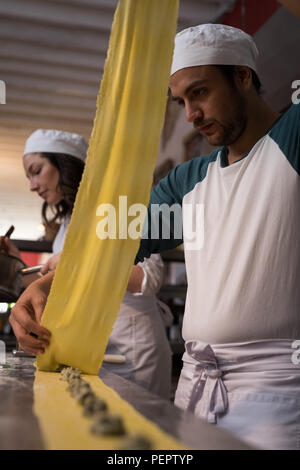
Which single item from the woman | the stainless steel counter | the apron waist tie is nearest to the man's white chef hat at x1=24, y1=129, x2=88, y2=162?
the woman

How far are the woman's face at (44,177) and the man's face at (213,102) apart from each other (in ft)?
3.23

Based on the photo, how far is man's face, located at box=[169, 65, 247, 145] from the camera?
1266 millimetres

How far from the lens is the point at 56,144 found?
2.14 meters

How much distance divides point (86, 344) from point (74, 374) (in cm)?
9

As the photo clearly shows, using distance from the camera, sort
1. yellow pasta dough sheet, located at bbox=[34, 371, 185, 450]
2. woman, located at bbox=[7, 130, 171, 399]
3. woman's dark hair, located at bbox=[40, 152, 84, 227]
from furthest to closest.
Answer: woman's dark hair, located at bbox=[40, 152, 84, 227]
woman, located at bbox=[7, 130, 171, 399]
yellow pasta dough sheet, located at bbox=[34, 371, 185, 450]

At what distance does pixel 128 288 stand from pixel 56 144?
2.49 ft

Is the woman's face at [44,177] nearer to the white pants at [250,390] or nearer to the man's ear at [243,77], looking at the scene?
the man's ear at [243,77]

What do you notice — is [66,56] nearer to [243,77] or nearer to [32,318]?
[243,77]

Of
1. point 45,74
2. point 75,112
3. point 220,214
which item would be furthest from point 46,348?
point 75,112

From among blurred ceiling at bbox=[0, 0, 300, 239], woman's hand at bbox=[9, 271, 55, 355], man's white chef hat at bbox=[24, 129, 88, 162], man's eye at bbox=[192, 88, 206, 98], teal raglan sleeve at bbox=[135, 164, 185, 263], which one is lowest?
woman's hand at bbox=[9, 271, 55, 355]

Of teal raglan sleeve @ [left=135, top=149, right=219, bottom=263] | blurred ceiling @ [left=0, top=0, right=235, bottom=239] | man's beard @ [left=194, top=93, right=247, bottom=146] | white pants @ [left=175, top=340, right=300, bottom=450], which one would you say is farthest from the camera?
blurred ceiling @ [left=0, top=0, right=235, bottom=239]

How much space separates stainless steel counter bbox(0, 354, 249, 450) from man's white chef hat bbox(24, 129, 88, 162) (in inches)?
56.0

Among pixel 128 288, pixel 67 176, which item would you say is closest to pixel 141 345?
pixel 128 288

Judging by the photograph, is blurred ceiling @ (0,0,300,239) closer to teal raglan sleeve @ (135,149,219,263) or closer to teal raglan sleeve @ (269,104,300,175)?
teal raglan sleeve @ (135,149,219,263)
